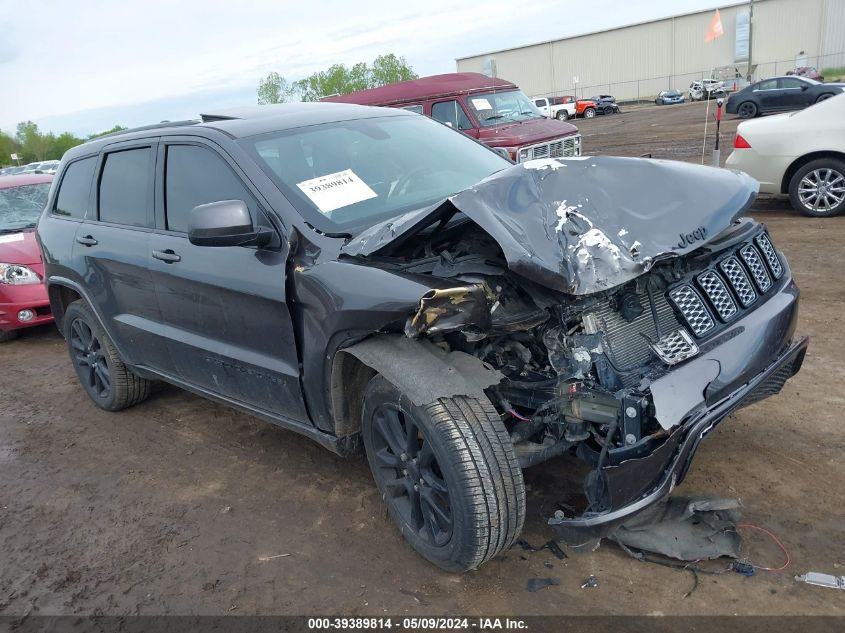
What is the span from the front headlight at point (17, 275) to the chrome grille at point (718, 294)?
21.5ft

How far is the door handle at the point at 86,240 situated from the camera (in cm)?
444

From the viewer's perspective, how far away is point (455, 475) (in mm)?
2566

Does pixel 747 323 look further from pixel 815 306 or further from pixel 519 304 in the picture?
pixel 815 306

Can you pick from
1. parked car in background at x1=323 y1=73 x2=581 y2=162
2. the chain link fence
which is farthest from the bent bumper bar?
the chain link fence

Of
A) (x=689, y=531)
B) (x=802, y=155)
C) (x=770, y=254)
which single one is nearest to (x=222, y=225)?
(x=689, y=531)

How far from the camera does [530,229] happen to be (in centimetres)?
259

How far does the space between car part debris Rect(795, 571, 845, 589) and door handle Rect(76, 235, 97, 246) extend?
4257 millimetres

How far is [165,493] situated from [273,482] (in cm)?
63

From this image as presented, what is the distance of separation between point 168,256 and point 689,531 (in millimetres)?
2922

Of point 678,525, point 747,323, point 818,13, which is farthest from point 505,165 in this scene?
point 818,13

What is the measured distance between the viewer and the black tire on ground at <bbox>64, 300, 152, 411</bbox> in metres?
4.80

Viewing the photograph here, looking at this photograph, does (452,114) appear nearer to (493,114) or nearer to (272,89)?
(493,114)

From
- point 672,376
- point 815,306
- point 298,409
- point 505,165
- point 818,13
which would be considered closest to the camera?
point 672,376

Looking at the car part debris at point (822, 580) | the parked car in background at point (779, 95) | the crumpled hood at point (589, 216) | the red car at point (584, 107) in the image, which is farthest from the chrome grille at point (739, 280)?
the red car at point (584, 107)
